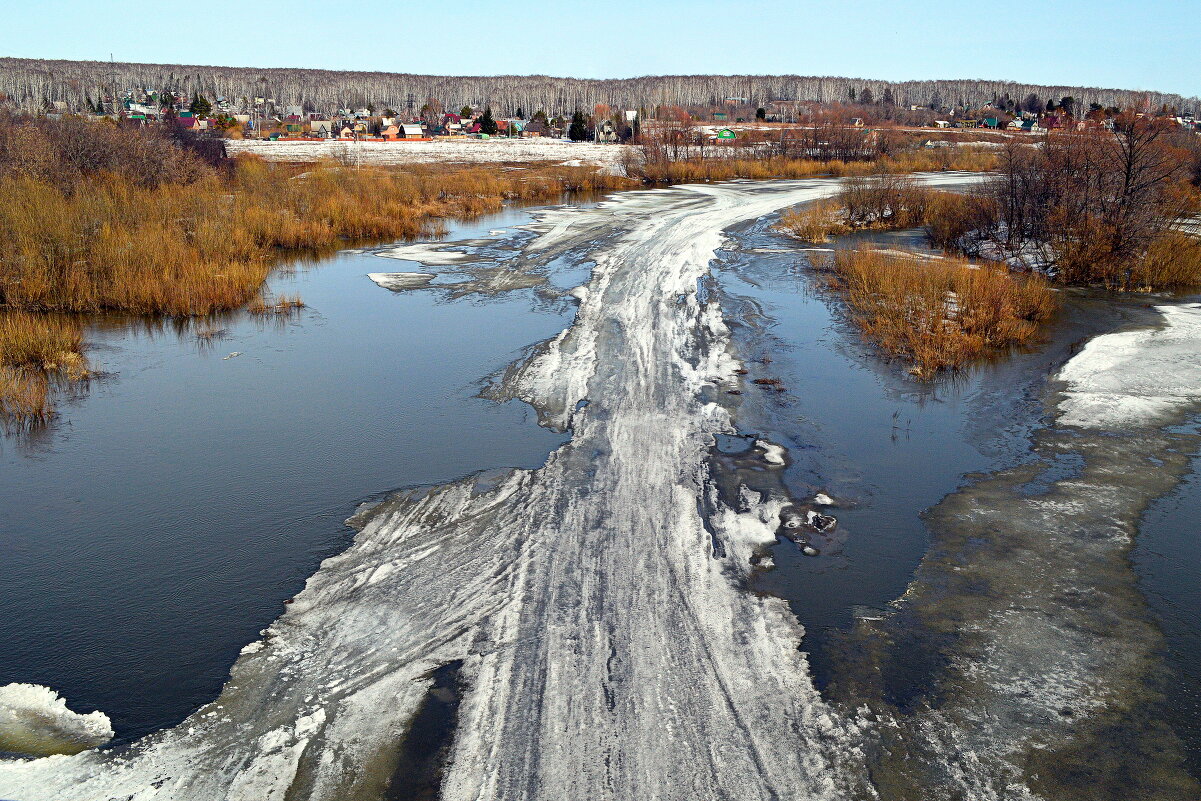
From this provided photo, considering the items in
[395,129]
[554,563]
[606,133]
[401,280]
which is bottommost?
[554,563]

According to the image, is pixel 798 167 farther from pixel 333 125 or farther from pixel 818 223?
pixel 333 125

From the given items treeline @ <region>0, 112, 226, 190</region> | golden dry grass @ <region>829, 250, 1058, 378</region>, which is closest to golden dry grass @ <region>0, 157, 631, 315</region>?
treeline @ <region>0, 112, 226, 190</region>

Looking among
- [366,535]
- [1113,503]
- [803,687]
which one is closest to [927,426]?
[1113,503]

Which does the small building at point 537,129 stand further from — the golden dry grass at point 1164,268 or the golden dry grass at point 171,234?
the golden dry grass at point 1164,268

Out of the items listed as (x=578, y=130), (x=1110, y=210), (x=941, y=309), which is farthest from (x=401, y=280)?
(x=578, y=130)

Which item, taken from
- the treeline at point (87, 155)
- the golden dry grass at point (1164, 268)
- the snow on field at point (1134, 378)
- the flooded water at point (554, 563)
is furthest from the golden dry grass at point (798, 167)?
the flooded water at point (554, 563)

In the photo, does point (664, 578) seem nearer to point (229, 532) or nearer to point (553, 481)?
point (553, 481)
